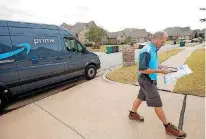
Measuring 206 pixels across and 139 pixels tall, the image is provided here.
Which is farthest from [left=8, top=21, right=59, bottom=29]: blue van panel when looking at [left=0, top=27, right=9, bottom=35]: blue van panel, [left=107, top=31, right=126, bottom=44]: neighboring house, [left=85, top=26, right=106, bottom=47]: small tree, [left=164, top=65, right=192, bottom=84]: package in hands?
[left=107, top=31, right=126, bottom=44]: neighboring house

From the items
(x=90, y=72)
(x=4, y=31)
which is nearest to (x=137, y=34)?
(x=90, y=72)

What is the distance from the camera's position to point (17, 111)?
4.84 metres

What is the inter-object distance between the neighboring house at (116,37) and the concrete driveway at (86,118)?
73.3 metres

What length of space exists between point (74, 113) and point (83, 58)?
3.56 meters

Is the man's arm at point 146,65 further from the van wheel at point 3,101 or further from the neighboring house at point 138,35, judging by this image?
the neighboring house at point 138,35

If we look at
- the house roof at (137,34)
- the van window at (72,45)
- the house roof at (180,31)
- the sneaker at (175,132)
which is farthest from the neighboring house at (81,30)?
the sneaker at (175,132)

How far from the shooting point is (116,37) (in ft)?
265

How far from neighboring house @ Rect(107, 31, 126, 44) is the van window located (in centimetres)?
7095

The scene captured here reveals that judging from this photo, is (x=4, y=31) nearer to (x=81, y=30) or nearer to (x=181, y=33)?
(x=81, y=30)

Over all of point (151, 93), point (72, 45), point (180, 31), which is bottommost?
point (151, 93)

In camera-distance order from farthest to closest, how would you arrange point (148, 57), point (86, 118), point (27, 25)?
point (27, 25)
point (86, 118)
point (148, 57)

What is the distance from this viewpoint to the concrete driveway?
11.4 ft

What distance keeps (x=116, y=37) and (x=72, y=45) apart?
2960 inches

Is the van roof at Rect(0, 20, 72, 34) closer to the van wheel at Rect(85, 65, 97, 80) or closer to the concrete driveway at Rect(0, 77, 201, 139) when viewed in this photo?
the van wheel at Rect(85, 65, 97, 80)
